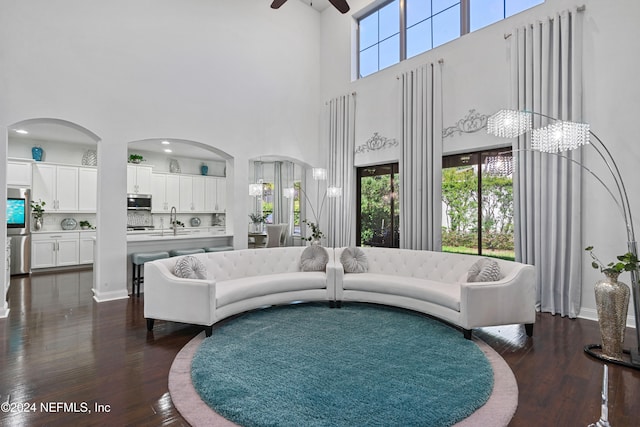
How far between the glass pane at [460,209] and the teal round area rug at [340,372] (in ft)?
6.33

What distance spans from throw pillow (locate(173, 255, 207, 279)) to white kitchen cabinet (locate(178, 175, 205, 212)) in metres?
5.79

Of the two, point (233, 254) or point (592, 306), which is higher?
point (233, 254)

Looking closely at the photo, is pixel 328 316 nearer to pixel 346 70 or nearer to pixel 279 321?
pixel 279 321

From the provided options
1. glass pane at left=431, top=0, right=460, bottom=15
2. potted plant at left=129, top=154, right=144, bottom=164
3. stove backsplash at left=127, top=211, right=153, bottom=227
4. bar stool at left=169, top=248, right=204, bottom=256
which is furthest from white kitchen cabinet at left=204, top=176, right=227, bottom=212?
glass pane at left=431, top=0, right=460, bottom=15

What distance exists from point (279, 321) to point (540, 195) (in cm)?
364

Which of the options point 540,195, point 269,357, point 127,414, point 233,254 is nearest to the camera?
point 127,414

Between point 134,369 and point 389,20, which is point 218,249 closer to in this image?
point 134,369

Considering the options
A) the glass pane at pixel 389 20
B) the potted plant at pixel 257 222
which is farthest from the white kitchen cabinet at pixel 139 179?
the glass pane at pixel 389 20

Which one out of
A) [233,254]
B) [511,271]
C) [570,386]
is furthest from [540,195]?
[233,254]

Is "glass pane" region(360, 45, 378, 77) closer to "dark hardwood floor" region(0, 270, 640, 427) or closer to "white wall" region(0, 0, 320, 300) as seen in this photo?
"white wall" region(0, 0, 320, 300)

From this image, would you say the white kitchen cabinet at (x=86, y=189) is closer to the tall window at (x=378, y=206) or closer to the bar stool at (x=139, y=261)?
the bar stool at (x=139, y=261)

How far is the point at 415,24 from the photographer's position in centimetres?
607

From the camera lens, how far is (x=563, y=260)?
4.16 m

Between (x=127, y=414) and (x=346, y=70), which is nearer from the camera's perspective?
(x=127, y=414)
